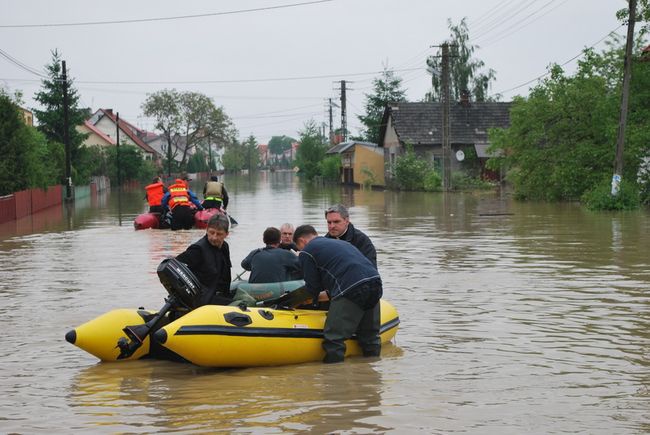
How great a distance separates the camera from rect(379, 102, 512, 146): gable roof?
226 ft

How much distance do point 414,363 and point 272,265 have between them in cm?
186

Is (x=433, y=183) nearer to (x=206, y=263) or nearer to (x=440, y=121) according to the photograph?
(x=440, y=121)

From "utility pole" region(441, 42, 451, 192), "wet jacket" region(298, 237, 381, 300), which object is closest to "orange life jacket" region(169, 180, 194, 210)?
"wet jacket" region(298, 237, 381, 300)

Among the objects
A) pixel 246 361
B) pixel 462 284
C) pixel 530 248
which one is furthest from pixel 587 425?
Answer: pixel 530 248

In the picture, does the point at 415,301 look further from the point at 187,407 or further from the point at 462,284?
the point at 187,407

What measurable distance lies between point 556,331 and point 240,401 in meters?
4.53

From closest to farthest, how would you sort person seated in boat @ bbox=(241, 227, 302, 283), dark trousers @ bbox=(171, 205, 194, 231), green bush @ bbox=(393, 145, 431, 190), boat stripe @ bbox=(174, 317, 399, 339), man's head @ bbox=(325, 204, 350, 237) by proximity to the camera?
boat stripe @ bbox=(174, 317, 399, 339) < man's head @ bbox=(325, 204, 350, 237) < person seated in boat @ bbox=(241, 227, 302, 283) < dark trousers @ bbox=(171, 205, 194, 231) < green bush @ bbox=(393, 145, 431, 190)

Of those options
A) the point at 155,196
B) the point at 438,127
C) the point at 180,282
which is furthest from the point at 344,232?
the point at 438,127

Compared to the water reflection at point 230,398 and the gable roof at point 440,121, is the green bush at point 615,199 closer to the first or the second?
the water reflection at point 230,398

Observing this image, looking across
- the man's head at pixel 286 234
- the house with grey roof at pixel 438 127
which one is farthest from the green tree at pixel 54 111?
the man's head at pixel 286 234

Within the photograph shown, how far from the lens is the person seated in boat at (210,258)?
1034 cm

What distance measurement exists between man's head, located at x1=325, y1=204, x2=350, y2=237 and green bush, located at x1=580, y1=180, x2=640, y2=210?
82.2 feet

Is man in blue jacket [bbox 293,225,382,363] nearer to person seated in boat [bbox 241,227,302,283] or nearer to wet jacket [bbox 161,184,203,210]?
person seated in boat [bbox 241,227,302,283]

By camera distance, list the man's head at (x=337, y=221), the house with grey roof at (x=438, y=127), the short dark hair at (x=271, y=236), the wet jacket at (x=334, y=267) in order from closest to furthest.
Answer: the wet jacket at (x=334, y=267)
the man's head at (x=337, y=221)
the short dark hair at (x=271, y=236)
the house with grey roof at (x=438, y=127)
